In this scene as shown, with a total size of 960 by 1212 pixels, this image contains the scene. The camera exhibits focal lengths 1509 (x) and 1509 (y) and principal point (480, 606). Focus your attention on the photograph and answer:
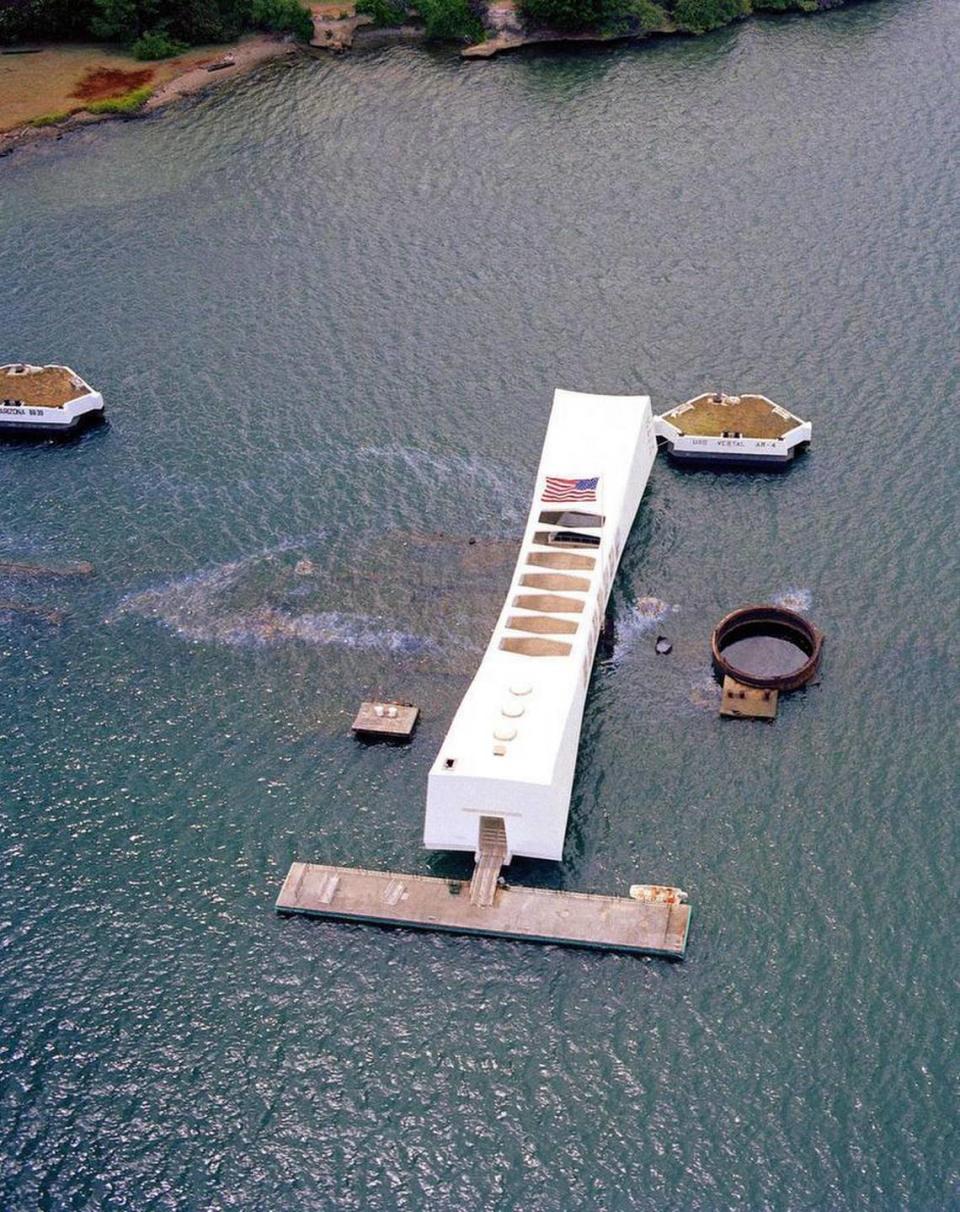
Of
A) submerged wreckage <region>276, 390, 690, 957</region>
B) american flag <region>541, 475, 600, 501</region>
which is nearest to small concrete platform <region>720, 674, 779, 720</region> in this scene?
submerged wreckage <region>276, 390, 690, 957</region>

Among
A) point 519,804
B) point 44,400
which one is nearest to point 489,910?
point 519,804

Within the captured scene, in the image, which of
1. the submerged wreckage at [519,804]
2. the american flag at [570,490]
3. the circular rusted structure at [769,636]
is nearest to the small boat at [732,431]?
the american flag at [570,490]

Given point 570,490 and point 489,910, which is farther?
point 570,490

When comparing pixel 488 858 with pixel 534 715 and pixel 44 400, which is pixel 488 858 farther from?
pixel 44 400

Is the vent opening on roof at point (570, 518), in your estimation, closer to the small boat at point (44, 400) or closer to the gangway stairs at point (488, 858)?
the gangway stairs at point (488, 858)

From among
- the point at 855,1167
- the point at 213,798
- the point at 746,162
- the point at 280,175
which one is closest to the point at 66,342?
the point at 280,175

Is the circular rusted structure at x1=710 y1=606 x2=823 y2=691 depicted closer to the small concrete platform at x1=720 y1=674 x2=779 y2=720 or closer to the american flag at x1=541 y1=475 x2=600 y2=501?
the small concrete platform at x1=720 y1=674 x2=779 y2=720
